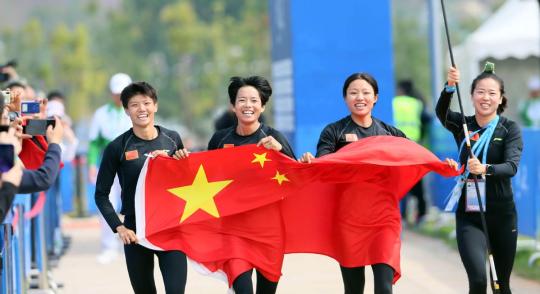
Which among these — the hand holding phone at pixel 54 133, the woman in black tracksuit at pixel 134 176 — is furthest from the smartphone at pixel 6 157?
the woman in black tracksuit at pixel 134 176

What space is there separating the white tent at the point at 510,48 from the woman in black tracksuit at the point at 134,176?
13.0 metres

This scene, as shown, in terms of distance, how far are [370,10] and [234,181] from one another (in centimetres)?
613

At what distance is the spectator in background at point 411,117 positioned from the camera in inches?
586

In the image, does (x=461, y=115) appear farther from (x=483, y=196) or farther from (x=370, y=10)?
(x=370, y=10)

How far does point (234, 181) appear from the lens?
25.9 ft

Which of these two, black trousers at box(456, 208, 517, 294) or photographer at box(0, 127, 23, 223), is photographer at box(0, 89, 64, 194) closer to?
photographer at box(0, 127, 23, 223)

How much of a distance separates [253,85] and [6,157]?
222 centimetres

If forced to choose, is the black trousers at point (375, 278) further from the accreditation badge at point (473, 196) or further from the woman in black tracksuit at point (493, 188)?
the accreditation badge at point (473, 196)

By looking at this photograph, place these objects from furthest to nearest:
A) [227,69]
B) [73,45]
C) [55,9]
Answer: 1. [55,9]
2. [227,69]
3. [73,45]

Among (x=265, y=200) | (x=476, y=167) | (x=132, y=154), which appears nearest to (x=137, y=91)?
(x=132, y=154)

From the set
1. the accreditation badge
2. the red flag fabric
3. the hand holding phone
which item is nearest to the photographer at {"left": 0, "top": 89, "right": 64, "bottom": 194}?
the hand holding phone

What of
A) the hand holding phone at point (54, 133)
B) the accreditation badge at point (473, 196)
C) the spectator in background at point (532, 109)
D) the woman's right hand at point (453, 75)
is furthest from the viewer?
the spectator in background at point (532, 109)

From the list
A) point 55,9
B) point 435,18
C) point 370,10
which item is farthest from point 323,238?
point 55,9

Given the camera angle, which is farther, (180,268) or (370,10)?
(370,10)
